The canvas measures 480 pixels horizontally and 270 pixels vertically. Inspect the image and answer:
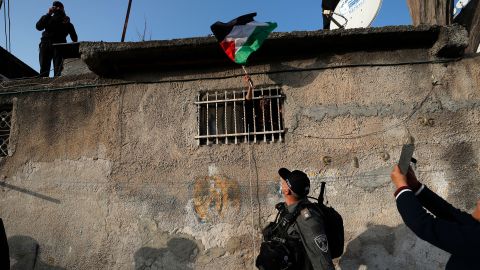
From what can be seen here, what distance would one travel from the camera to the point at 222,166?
451 centimetres

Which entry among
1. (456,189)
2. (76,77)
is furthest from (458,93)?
(76,77)

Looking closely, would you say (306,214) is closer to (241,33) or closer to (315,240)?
(315,240)

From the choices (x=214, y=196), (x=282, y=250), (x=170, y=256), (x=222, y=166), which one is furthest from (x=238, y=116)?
(x=282, y=250)

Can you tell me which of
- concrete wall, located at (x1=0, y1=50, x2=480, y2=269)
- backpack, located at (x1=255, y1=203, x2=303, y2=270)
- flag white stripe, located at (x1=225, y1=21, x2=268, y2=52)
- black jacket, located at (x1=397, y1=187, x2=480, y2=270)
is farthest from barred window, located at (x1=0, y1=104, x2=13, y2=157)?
black jacket, located at (x1=397, y1=187, x2=480, y2=270)

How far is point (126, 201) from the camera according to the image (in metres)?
4.54

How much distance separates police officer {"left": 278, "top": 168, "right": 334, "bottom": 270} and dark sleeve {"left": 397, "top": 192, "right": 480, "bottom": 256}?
897 mm

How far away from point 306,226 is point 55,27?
537cm

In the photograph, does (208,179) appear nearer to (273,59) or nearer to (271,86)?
(271,86)

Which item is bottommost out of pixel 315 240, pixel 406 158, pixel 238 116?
pixel 315 240

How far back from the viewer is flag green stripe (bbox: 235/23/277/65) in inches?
174

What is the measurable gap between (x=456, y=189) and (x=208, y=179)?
2.60 m

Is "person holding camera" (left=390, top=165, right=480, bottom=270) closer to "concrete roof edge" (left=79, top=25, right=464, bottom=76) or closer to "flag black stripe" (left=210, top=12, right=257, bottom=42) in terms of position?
"concrete roof edge" (left=79, top=25, right=464, bottom=76)

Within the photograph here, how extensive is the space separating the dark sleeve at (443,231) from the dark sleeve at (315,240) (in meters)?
0.89

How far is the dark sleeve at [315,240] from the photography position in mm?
2883
